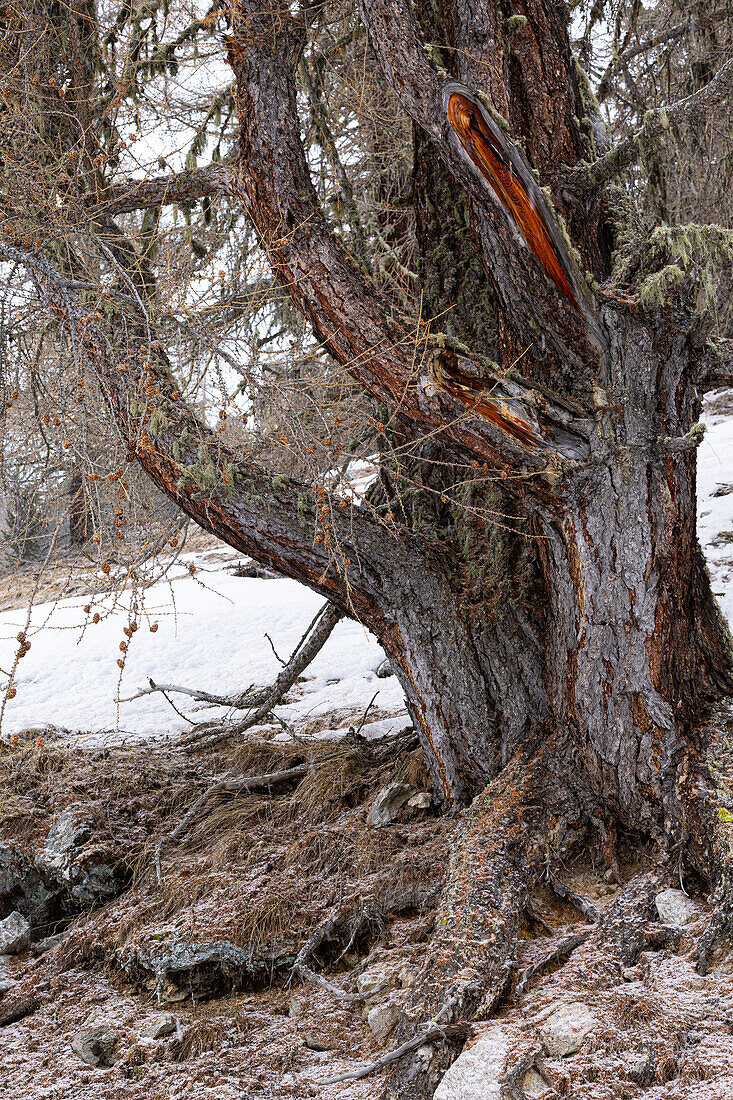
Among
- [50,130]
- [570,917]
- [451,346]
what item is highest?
[50,130]

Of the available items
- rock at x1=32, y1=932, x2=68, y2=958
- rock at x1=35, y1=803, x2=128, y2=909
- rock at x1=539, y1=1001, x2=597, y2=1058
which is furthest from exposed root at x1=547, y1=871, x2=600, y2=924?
rock at x1=32, y1=932, x2=68, y2=958

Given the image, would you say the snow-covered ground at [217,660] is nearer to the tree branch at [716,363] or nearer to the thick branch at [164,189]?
the tree branch at [716,363]

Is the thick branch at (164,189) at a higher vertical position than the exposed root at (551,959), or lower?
higher

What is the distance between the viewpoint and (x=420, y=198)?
3.62 m

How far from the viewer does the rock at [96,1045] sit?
9.20ft

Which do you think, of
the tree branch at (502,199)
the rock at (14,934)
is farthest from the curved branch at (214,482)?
the rock at (14,934)

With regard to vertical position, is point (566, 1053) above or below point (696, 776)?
below

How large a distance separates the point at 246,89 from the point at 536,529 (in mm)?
2059

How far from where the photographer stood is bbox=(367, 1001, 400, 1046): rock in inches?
96.7

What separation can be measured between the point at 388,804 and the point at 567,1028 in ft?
5.23

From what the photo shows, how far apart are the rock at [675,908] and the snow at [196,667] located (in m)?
1.99

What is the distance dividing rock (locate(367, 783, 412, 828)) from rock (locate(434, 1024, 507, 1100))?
142 cm

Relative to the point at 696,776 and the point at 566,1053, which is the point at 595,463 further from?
the point at 566,1053

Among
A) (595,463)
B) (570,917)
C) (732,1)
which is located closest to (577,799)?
(570,917)
